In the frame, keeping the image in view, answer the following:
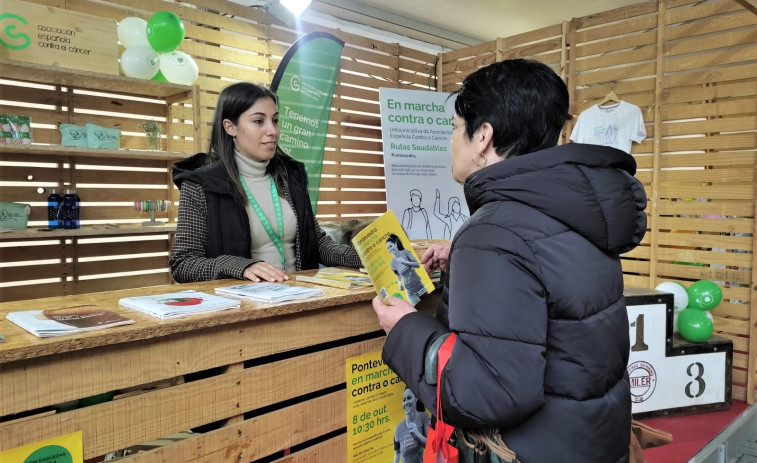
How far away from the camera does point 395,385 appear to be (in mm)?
1833

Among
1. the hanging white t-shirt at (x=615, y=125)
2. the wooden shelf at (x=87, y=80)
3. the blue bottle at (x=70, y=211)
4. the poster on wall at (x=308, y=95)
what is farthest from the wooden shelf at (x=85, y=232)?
the hanging white t-shirt at (x=615, y=125)

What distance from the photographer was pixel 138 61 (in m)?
3.66

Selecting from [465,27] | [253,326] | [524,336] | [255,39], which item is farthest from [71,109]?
[465,27]

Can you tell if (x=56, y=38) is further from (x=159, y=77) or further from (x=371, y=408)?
(x=371, y=408)

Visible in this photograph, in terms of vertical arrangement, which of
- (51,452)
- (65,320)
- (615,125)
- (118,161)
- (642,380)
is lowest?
(642,380)

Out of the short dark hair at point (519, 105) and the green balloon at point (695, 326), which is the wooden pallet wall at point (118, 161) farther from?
the green balloon at point (695, 326)

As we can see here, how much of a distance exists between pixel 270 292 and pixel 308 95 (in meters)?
3.87

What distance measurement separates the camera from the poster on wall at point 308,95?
4.93 meters

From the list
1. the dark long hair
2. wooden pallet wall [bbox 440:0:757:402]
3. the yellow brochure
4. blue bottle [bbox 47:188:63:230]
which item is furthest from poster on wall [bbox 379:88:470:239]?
the yellow brochure

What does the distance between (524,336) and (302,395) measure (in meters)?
0.85

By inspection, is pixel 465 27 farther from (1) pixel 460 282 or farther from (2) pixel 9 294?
(1) pixel 460 282

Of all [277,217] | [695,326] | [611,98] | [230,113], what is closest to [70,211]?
[230,113]

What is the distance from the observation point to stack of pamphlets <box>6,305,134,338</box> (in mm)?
1140

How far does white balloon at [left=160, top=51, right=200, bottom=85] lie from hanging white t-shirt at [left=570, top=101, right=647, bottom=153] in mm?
3381
